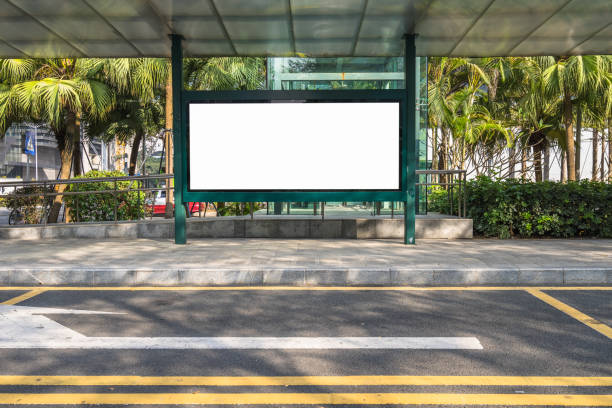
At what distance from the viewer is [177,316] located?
15.6 ft

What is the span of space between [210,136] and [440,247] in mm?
4281

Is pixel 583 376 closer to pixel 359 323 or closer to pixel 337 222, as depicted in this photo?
pixel 359 323

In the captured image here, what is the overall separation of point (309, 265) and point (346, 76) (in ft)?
20.6

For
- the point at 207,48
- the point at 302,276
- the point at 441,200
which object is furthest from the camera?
the point at 441,200

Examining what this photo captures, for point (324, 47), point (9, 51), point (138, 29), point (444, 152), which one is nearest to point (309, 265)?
point (324, 47)

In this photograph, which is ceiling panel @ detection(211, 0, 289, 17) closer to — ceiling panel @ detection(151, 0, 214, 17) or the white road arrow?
ceiling panel @ detection(151, 0, 214, 17)

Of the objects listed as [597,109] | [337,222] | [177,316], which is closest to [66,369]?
[177,316]

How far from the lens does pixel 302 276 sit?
20.6ft

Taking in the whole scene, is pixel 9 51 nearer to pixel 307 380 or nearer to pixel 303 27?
pixel 303 27

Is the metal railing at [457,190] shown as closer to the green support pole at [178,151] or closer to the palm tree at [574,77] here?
the green support pole at [178,151]

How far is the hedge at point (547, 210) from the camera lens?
31.6 ft

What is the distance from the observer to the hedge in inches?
379

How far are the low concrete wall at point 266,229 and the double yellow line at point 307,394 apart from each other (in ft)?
21.7

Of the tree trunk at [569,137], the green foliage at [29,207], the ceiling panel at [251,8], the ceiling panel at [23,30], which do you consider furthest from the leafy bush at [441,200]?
the green foliage at [29,207]
